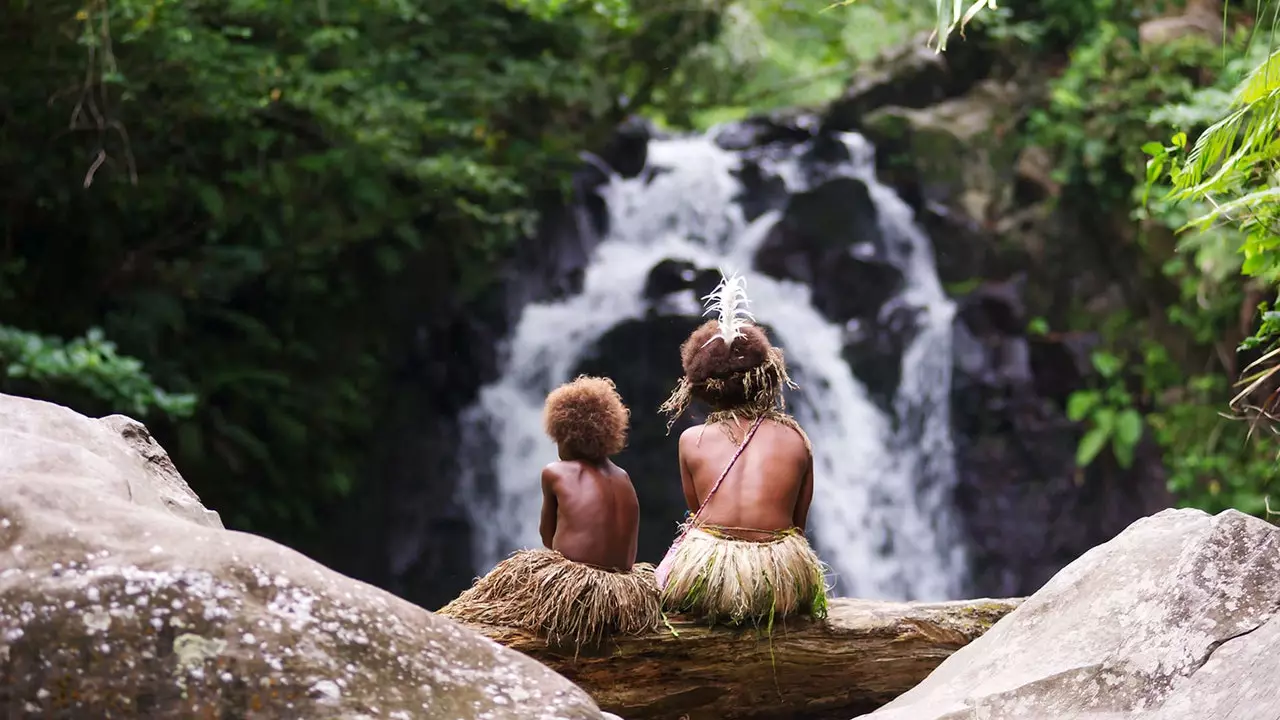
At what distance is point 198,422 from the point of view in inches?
332

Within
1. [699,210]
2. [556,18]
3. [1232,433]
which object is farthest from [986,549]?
[556,18]

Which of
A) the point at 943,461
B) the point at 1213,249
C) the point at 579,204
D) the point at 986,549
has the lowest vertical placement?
the point at 986,549

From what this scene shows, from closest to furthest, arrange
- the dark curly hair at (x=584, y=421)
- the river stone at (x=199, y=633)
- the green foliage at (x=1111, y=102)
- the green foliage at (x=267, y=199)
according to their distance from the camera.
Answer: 1. the river stone at (x=199, y=633)
2. the dark curly hair at (x=584, y=421)
3. the green foliage at (x=267, y=199)
4. the green foliage at (x=1111, y=102)

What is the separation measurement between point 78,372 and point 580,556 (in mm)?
3767

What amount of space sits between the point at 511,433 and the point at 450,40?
137 inches

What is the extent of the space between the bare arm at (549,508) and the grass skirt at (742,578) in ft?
1.46

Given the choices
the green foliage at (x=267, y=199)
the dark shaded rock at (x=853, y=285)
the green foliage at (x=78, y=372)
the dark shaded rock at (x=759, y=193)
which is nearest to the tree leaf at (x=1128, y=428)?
the dark shaded rock at (x=853, y=285)

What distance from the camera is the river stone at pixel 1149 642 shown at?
2.71 meters

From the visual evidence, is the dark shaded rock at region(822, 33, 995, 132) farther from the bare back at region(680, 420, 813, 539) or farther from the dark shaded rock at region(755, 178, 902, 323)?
the bare back at region(680, 420, 813, 539)

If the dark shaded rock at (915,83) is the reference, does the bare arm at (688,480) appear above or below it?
below

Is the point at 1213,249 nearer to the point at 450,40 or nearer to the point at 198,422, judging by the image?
the point at 450,40

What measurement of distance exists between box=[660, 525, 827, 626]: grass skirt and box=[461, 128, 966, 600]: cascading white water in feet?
19.9

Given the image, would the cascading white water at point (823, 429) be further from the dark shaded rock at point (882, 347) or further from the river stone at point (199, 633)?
the river stone at point (199, 633)

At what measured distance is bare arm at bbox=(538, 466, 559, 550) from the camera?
13.1ft
